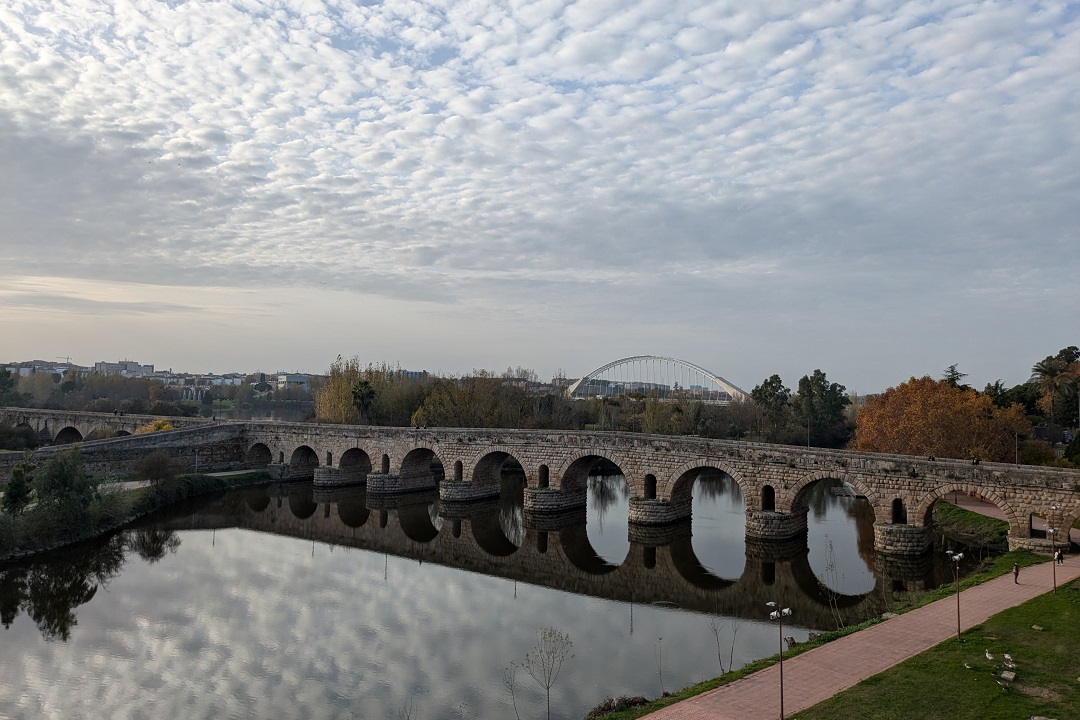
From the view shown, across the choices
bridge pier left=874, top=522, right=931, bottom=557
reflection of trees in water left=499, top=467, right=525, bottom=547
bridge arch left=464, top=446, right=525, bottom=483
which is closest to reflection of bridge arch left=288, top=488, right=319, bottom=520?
bridge arch left=464, top=446, right=525, bottom=483

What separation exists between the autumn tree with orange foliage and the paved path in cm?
1515

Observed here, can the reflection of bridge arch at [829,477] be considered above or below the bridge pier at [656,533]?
above

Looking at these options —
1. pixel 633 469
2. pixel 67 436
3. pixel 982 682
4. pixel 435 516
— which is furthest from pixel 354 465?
pixel 982 682

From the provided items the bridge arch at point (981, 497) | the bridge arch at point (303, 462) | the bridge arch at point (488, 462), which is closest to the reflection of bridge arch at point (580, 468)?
the bridge arch at point (488, 462)

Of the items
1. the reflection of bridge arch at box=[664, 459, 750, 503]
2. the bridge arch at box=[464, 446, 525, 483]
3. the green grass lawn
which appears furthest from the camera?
the bridge arch at box=[464, 446, 525, 483]

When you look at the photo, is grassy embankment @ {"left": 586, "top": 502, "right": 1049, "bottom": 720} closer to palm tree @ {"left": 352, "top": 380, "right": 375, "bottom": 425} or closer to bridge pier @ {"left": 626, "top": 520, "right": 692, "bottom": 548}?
bridge pier @ {"left": 626, "top": 520, "right": 692, "bottom": 548}

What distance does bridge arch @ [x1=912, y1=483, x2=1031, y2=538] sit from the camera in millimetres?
23484

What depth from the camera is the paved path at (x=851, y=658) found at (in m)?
11.8

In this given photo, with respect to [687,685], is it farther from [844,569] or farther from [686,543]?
[686,543]

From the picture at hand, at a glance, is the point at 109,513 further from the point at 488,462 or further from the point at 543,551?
the point at 543,551

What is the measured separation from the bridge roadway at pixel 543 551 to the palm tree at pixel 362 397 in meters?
14.4

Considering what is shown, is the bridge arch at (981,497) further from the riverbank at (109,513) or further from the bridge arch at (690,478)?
the riverbank at (109,513)

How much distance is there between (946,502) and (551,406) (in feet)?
132

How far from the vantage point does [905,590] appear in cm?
2167
